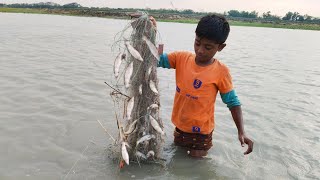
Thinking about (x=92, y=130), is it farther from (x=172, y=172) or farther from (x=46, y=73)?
(x=46, y=73)

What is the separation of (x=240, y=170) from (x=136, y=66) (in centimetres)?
200

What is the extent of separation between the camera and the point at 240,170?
4.62m

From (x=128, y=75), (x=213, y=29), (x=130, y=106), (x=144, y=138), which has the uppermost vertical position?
(x=213, y=29)

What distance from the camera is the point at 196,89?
4.10 m

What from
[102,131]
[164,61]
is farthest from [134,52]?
[102,131]

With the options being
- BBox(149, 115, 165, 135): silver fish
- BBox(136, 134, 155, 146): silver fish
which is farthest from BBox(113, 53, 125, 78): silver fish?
BBox(136, 134, 155, 146): silver fish

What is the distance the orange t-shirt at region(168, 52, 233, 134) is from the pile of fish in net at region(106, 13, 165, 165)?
0.32m

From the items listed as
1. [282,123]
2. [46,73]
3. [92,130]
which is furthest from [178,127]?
[46,73]

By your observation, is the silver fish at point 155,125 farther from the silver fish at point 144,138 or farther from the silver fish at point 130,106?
the silver fish at point 130,106

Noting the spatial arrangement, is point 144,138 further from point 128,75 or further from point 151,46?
point 151,46

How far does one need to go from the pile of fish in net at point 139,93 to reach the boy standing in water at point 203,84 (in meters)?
0.29

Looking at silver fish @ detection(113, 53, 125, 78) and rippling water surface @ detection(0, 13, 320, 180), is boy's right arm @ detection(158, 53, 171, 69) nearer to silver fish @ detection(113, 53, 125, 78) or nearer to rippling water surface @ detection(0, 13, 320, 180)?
rippling water surface @ detection(0, 13, 320, 180)

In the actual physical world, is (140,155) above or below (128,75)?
below

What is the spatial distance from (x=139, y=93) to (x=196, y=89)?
675 mm
